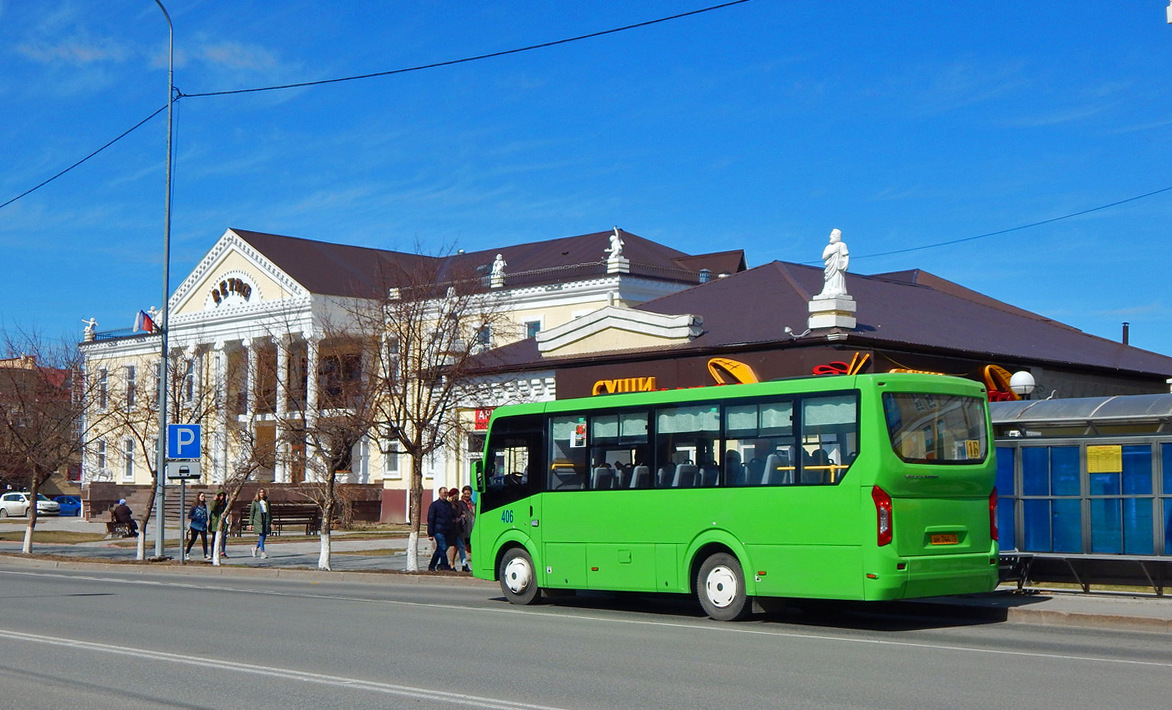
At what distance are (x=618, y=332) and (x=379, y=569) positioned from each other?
31.4 feet

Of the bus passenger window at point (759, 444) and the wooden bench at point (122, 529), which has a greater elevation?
the bus passenger window at point (759, 444)

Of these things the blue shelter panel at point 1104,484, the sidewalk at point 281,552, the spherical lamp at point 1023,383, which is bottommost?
the sidewalk at point 281,552

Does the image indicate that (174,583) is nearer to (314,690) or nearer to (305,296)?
(314,690)

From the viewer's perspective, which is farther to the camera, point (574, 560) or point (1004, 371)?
point (1004, 371)

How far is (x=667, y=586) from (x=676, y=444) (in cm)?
187

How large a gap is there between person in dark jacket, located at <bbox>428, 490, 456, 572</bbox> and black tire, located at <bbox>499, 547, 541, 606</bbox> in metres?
7.55

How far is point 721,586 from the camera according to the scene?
1648 cm

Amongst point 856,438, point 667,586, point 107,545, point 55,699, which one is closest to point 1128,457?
point 856,438

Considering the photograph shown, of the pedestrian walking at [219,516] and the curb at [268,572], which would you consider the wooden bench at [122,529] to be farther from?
the pedestrian walking at [219,516]

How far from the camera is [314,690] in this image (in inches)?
393

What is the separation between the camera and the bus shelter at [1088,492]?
1795 cm

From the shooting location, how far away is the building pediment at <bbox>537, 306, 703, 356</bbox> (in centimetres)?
3238

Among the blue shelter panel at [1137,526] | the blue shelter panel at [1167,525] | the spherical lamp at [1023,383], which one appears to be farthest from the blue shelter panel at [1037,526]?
the spherical lamp at [1023,383]

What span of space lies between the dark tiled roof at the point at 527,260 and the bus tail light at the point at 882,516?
44.4 meters
